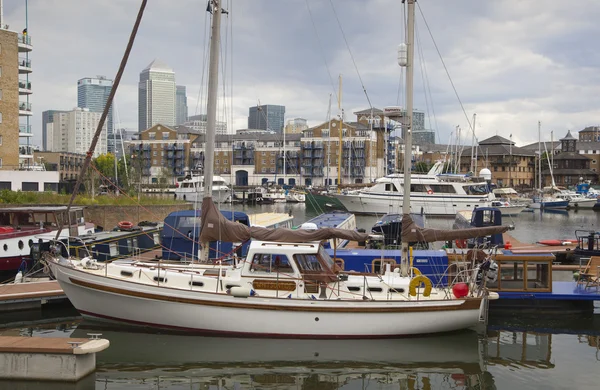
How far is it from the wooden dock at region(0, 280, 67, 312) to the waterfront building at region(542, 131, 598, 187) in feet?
392

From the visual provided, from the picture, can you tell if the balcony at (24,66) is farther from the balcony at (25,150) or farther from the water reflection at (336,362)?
the water reflection at (336,362)

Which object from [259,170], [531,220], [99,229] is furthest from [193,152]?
[99,229]

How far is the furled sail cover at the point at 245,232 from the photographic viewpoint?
17906 millimetres

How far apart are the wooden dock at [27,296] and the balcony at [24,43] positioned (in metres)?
43.8

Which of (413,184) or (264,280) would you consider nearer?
(264,280)

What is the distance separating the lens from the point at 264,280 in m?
16.8

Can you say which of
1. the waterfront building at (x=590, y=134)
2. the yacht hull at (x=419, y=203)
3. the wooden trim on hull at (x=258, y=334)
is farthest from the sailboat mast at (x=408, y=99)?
the waterfront building at (x=590, y=134)

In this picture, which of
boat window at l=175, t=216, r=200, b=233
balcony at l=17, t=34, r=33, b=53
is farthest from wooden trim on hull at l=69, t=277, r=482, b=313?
balcony at l=17, t=34, r=33, b=53

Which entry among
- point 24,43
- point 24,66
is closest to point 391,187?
point 24,66

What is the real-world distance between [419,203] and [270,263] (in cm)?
5318

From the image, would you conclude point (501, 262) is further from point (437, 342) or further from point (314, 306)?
point (314, 306)

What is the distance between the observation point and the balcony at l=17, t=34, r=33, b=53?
5637 cm

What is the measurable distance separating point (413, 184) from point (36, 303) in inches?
2105

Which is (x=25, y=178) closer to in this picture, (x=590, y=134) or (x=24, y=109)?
(x=24, y=109)
